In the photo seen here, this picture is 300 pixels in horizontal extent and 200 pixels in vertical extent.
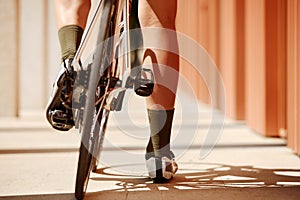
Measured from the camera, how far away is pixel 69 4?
5.31 ft

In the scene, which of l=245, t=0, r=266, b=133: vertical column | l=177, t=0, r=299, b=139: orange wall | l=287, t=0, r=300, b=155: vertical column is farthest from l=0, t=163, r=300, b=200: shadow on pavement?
l=245, t=0, r=266, b=133: vertical column

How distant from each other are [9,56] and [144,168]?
300 centimetres

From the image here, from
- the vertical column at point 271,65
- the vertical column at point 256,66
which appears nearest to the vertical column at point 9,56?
the vertical column at point 256,66

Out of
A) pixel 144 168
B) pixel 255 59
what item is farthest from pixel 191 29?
pixel 144 168

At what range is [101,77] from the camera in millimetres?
1551

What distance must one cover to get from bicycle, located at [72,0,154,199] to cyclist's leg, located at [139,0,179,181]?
0.09 metres

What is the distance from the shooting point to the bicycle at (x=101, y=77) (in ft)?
4.83

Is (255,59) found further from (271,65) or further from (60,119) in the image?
(60,119)

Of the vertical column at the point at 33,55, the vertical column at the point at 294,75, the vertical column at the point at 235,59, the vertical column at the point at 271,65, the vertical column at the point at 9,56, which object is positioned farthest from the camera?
the vertical column at the point at 33,55

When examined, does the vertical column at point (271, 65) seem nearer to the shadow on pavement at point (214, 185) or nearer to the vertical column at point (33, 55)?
the shadow on pavement at point (214, 185)

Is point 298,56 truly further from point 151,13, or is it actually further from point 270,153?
point 151,13

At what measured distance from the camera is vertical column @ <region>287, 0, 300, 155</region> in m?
2.41

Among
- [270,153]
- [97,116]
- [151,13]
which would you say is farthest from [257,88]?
[97,116]

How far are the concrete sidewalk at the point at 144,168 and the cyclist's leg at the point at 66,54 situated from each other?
0.79ft
